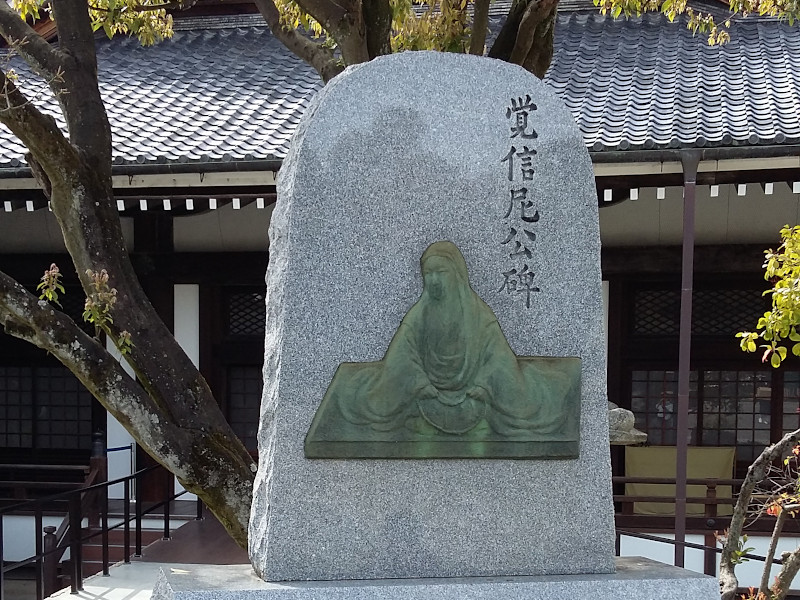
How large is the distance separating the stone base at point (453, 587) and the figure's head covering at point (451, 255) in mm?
983

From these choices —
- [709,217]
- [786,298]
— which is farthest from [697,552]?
[786,298]

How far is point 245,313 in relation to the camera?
9609 mm

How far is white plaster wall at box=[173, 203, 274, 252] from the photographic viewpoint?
29.7ft

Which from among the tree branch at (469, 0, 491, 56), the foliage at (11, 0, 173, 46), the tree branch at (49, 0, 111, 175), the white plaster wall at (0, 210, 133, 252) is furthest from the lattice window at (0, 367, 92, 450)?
the tree branch at (469, 0, 491, 56)

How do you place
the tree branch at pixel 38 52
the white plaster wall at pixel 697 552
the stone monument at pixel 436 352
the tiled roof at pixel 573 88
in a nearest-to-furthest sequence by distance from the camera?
the stone monument at pixel 436 352, the tree branch at pixel 38 52, the tiled roof at pixel 573 88, the white plaster wall at pixel 697 552

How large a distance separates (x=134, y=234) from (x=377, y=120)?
21.0 feet

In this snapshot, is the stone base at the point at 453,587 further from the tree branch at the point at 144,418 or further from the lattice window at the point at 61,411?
the lattice window at the point at 61,411

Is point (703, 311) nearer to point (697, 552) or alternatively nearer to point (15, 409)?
point (697, 552)

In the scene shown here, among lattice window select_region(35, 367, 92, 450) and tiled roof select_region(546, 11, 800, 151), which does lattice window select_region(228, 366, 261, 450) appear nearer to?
lattice window select_region(35, 367, 92, 450)

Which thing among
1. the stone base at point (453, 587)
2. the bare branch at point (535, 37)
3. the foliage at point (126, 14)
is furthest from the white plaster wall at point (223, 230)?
the stone base at point (453, 587)

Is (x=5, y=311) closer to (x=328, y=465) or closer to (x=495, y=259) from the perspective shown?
(x=328, y=465)

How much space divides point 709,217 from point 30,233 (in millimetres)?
6255

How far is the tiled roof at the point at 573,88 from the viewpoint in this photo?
7527mm

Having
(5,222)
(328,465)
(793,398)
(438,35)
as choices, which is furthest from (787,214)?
(5,222)
